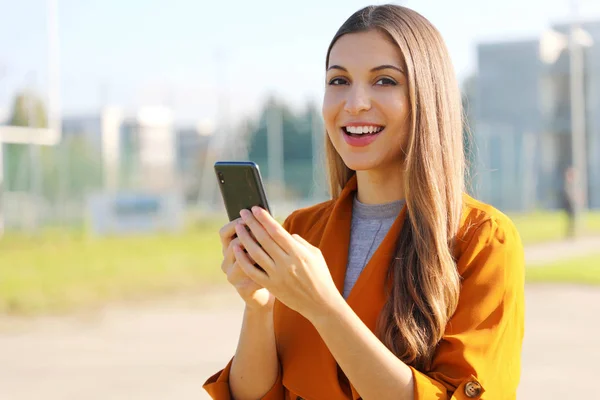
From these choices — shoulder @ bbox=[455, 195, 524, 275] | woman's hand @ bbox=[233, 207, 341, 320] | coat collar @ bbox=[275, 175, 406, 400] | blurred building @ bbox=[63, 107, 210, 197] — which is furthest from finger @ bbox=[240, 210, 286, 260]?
blurred building @ bbox=[63, 107, 210, 197]

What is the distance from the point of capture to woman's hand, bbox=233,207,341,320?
1.97 meters

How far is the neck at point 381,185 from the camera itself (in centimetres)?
241

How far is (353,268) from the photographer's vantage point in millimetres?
2391

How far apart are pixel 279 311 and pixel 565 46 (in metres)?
40.3

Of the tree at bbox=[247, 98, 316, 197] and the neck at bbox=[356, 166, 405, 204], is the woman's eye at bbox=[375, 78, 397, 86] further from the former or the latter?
the tree at bbox=[247, 98, 316, 197]

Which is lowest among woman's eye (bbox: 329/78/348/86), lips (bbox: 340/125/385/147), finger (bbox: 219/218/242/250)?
finger (bbox: 219/218/242/250)

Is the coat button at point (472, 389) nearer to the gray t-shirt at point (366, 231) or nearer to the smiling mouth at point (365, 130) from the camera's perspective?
the gray t-shirt at point (366, 231)

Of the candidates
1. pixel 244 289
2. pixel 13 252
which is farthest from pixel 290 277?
pixel 13 252

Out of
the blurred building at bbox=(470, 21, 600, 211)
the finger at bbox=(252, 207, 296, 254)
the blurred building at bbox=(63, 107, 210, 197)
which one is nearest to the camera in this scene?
the finger at bbox=(252, 207, 296, 254)

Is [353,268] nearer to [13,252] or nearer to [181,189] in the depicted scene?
[13,252]

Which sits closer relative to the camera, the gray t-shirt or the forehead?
the forehead

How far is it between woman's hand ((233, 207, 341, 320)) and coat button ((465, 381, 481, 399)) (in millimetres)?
361

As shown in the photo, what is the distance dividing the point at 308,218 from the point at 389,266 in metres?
0.42

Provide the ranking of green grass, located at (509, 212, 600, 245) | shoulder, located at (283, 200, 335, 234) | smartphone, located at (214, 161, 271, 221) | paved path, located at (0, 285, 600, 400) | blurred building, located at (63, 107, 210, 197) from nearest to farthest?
smartphone, located at (214, 161, 271, 221)
shoulder, located at (283, 200, 335, 234)
paved path, located at (0, 285, 600, 400)
green grass, located at (509, 212, 600, 245)
blurred building, located at (63, 107, 210, 197)
